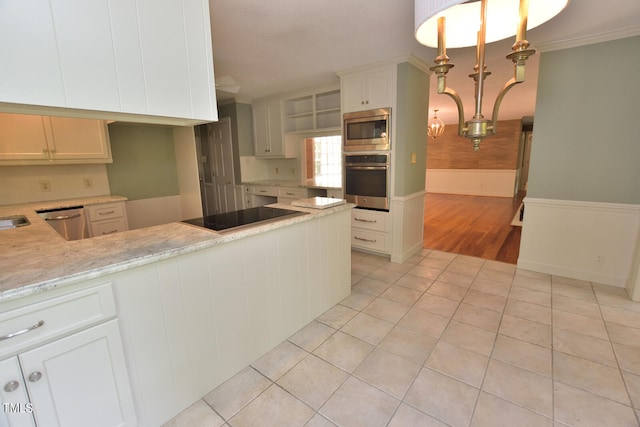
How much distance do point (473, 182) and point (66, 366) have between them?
9.63 m

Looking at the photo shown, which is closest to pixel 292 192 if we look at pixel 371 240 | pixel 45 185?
pixel 371 240

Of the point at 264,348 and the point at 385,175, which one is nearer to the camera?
the point at 264,348

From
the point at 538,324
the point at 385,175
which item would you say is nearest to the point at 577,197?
the point at 538,324

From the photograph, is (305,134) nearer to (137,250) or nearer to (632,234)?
(137,250)

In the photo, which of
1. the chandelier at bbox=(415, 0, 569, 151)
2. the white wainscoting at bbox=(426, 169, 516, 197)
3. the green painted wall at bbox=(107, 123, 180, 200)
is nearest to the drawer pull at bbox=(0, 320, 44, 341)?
the chandelier at bbox=(415, 0, 569, 151)

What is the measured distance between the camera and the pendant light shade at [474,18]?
3.52 feet

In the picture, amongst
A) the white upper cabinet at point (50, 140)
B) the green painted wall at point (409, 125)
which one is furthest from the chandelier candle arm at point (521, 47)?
the white upper cabinet at point (50, 140)

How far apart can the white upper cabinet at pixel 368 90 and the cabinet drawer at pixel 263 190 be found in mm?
1648

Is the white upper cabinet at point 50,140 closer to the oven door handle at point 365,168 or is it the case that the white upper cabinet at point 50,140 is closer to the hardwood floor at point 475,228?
the oven door handle at point 365,168

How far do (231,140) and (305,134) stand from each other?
133cm

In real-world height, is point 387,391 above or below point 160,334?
below

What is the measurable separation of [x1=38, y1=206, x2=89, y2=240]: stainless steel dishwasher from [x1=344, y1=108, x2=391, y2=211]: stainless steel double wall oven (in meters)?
3.03

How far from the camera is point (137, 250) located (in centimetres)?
134

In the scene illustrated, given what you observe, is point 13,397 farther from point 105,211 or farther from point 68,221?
point 105,211
